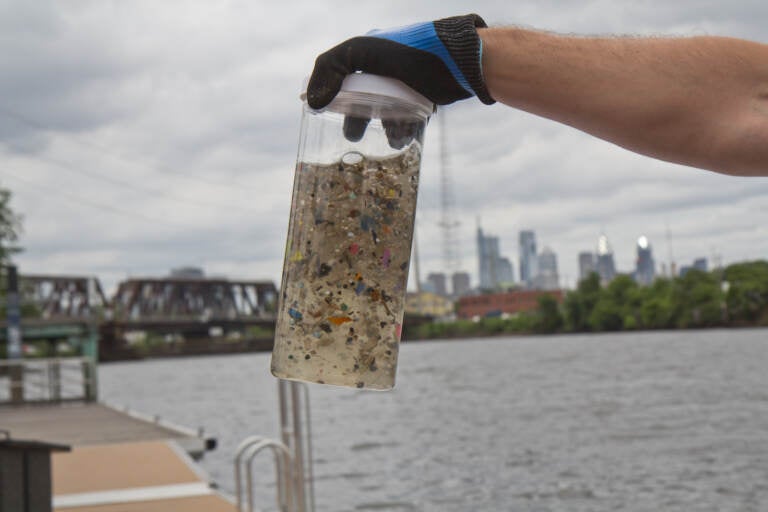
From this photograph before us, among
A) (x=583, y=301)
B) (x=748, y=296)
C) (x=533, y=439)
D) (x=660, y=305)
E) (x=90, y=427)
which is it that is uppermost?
(x=583, y=301)

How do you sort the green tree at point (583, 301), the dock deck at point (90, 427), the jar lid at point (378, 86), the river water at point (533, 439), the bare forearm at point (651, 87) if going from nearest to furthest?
1. the bare forearm at point (651, 87)
2. the jar lid at point (378, 86)
3. the dock deck at point (90, 427)
4. the river water at point (533, 439)
5. the green tree at point (583, 301)

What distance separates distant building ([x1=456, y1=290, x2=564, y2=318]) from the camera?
146 meters

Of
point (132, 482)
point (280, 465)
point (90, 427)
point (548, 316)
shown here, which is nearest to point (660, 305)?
point (548, 316)

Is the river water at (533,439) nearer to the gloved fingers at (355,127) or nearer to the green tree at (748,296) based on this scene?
the gloved fingers at (355,127)

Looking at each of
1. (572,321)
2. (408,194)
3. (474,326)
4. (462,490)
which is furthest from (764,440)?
(474,326)

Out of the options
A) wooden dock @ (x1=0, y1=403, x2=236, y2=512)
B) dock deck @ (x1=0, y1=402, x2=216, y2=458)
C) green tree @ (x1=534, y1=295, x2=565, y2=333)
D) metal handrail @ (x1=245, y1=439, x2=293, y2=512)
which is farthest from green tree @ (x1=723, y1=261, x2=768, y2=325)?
metal handrail @ (x1=245, y1=439, x2=293, y2=512)

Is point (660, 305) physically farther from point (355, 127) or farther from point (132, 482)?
point (355, 127)

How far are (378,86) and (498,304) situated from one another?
486ft

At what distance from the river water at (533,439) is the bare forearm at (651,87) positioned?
48.6 feet

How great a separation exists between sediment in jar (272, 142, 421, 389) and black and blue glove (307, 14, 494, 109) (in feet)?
0.61

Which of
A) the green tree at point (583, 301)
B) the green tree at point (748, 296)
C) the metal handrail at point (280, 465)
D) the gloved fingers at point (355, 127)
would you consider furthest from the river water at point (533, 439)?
the green tree at point (583, 301)

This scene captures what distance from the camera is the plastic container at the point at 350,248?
145cm

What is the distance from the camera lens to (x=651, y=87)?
1198mm

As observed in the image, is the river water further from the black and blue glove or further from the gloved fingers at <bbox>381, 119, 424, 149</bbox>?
the black and blue glove
